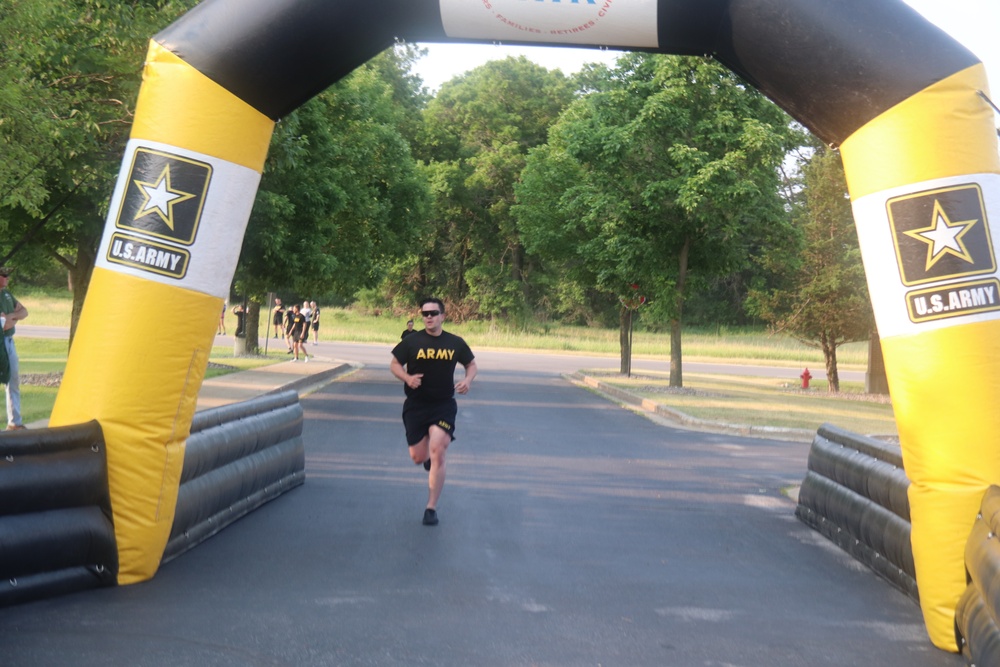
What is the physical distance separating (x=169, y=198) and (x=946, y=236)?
15.5 ft

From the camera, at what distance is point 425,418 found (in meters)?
9.62

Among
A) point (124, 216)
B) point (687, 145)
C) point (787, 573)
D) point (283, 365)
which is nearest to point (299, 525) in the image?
point (124, 216)

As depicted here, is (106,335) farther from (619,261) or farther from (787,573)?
(619,261)

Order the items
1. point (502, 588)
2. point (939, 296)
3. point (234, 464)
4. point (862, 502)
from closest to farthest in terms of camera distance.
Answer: point (939, 296) < point (502, 588) < point (862, 502) < point (234, 464)

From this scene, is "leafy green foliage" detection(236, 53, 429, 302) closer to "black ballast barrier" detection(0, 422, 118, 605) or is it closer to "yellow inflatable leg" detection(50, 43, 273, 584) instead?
"yellow inflatable leg" detection(50, 43, 273, 584)

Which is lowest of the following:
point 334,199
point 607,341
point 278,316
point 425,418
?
point 425,418

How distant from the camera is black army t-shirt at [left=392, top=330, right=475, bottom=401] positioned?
9633mm

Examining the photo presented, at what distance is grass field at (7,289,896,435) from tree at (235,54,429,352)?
296cm

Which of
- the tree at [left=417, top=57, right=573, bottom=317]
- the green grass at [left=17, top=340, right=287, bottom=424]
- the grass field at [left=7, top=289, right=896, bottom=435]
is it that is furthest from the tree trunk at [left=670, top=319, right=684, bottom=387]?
the tree at [left=417, top=57, right=573, bottom=317]

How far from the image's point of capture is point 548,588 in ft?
23.4

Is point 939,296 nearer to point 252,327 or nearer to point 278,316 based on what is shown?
point 252,327

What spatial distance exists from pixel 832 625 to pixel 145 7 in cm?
1284

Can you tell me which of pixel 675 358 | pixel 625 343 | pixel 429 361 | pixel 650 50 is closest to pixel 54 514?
pixel 429 361

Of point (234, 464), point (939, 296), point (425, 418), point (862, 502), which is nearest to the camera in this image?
point (939, 296)
